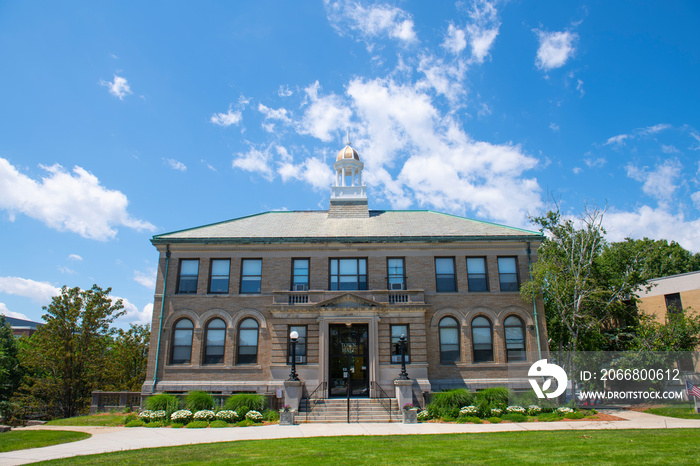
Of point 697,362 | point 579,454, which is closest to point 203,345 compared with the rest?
point 579,454

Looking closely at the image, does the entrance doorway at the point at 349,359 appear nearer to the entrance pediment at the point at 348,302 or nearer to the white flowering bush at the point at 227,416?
A: the entrance pediment at the point at 348,302

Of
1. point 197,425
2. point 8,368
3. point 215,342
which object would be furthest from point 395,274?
point 8,368

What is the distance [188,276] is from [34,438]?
1237 cm

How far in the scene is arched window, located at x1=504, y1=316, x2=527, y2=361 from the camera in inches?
1011

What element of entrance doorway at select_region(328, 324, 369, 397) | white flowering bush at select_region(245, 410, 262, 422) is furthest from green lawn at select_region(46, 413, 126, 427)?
entrance doorway at select_region(328, 324, 369, 397)

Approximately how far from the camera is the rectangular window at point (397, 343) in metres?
24.4

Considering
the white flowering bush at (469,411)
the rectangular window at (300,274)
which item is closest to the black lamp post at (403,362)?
the white flowering bush at (469,411)

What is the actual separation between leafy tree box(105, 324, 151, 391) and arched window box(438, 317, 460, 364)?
73.1 feet

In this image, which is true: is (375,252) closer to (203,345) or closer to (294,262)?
(294,262)

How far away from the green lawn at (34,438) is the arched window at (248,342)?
30.1 ft

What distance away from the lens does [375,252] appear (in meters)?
27.3

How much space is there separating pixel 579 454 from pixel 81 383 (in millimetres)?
30476

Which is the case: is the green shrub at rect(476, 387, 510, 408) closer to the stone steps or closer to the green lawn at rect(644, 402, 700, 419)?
the stone steps
